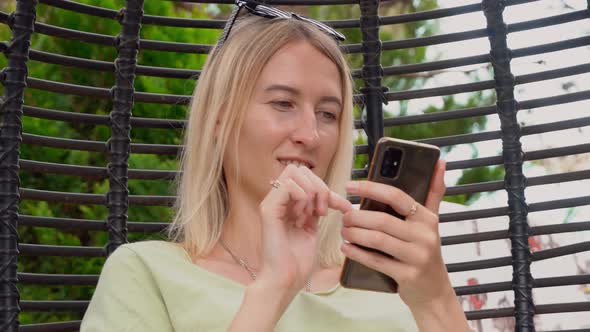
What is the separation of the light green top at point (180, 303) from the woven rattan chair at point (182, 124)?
0.12m

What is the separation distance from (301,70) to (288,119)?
0.37 ft

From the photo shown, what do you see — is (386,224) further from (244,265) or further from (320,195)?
(244,265)

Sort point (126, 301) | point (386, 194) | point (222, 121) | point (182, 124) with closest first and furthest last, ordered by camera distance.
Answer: point (386, 194) → point (126, 301) → point (222, 121) → point (182, 124)

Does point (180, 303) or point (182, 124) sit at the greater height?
point (182, 124)

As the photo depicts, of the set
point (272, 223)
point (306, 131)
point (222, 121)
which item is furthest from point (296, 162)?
point (272, 223)

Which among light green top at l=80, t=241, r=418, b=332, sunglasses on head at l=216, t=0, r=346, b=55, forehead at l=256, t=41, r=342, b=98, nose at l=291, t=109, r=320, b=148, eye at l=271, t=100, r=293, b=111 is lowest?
light green top at l=80, t=241, r=418, b=332

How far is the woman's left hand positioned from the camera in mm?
1050

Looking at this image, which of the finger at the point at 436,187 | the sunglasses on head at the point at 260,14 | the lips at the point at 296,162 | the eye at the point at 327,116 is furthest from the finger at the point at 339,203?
the sunglasses on head at the point at 260,14

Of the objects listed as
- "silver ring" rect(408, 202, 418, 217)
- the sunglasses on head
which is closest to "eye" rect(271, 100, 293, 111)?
the sunglasses on head

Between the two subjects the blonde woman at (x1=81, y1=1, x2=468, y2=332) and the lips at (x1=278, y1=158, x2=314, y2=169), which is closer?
the blonde woman at (x1=81, y1=1, x2=468, y2=332)

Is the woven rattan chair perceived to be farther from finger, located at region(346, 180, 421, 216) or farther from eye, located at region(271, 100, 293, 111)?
finger, located at region(346, 180, 421, 216)

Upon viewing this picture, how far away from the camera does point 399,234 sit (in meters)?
1.05

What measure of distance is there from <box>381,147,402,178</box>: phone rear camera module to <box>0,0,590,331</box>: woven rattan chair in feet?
1.62

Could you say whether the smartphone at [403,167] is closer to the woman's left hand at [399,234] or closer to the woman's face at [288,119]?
→ the woman's left hand at [399,234]
